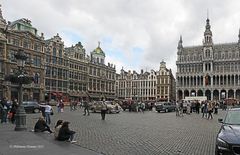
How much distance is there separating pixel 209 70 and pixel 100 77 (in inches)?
1675

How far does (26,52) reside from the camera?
7088 cm

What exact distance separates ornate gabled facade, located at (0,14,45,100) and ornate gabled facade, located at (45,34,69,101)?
417 cm

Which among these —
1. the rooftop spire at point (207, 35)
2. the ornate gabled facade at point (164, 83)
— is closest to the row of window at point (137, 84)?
the ornate gabled facade at point (164, 83)

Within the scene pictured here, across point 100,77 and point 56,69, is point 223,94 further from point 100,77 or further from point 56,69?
point 56,69

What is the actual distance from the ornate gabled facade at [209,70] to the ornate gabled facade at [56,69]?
5137 cm

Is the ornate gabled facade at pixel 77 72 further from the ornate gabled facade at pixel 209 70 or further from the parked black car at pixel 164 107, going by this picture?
the ornate gabled facade at pixel 209 70

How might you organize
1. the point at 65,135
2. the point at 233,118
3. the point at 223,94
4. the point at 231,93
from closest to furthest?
the point at 233,118, the point at 65,135, the point at 223,94, the point at 231,93

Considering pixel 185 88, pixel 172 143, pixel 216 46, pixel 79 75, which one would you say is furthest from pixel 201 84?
pixel 172 143

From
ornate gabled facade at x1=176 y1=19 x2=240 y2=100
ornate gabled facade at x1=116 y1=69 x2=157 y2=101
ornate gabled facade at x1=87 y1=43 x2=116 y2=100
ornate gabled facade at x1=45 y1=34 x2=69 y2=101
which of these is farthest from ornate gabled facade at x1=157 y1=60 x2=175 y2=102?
ornate gabled facade at x1=45 y1=34 x2=69 y2=101

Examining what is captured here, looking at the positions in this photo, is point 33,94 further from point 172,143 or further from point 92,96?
point 172,143

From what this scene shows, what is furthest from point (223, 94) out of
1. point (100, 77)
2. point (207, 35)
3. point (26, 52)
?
point (26, 52)

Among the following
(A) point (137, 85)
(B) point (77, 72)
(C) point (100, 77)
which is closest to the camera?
(B) point (77, 72)

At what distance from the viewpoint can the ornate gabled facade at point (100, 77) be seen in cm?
10175

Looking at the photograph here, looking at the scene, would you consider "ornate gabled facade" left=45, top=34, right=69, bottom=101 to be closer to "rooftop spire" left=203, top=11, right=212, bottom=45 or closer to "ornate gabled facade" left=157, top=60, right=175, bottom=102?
"ornate gabled facade" left=157, top=60, right=175, bottom=102
